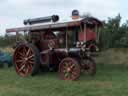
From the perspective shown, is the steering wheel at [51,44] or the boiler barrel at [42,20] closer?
the boiler barrel at [42,20]

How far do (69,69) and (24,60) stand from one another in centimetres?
287

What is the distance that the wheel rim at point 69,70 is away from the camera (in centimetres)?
1348

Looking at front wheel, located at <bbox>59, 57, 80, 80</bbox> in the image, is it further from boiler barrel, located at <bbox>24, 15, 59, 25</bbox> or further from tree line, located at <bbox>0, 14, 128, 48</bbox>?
tree line, located at <bbox>0, 14, 128, 48</bbox>

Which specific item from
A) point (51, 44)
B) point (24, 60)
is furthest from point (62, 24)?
point (24, 60)

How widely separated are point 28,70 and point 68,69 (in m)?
2.46

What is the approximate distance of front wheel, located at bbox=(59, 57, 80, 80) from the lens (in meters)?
13.5

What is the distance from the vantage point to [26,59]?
15625 millimetres

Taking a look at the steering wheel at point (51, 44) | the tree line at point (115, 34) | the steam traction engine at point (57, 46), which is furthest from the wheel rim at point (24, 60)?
the tree line at point (115, 34)

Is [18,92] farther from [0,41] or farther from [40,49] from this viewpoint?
[0,41]

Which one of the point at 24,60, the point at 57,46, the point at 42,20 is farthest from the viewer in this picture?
the point at 24,60

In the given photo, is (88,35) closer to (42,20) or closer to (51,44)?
(51,44)

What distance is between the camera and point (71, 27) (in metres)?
14.5

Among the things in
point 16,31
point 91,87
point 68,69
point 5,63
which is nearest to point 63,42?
point 68,69

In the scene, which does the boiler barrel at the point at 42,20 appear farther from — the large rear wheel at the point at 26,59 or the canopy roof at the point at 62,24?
the large rear wheel at the point at 26,59
